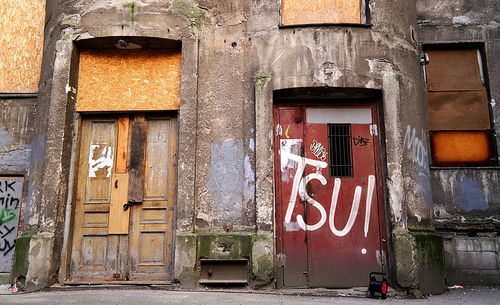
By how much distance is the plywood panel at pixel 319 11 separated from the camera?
327 inches

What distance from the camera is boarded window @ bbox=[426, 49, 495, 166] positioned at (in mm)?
8688

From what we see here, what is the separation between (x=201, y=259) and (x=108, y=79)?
3.51m

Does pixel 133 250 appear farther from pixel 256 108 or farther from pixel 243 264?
pixel 256 108

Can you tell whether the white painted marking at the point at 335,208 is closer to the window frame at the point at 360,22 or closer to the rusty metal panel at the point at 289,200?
the rusty metal panel at the point at 289,200

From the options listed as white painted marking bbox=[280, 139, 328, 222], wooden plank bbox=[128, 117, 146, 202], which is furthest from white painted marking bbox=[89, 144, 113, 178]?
white painted marking bbox=[280, 139, 328, 222]

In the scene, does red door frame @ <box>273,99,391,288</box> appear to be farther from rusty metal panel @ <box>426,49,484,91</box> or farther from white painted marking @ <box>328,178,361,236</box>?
rusty metal panel @ <box>426,49,484,91</box>

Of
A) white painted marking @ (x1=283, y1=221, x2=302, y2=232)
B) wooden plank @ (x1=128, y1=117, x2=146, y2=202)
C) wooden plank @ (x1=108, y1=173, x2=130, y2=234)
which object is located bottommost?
white painted marking @ (x1=283, y1=221, x2=302, y2=232)

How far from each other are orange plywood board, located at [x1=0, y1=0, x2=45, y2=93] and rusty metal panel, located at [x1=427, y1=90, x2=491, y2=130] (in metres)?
7.43

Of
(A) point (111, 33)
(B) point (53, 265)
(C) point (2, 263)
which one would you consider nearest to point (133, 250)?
(B) point (53, 265)

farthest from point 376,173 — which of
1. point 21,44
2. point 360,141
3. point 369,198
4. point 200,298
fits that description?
point 21,44

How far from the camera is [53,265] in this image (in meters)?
7.41

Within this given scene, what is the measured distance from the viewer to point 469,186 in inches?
333

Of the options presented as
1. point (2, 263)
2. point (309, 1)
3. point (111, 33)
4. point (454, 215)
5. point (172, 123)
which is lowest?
point (2, 263)

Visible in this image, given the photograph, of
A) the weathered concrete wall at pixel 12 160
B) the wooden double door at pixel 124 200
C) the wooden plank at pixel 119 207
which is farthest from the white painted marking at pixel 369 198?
the weathered concrete wall at pixel 12 160
